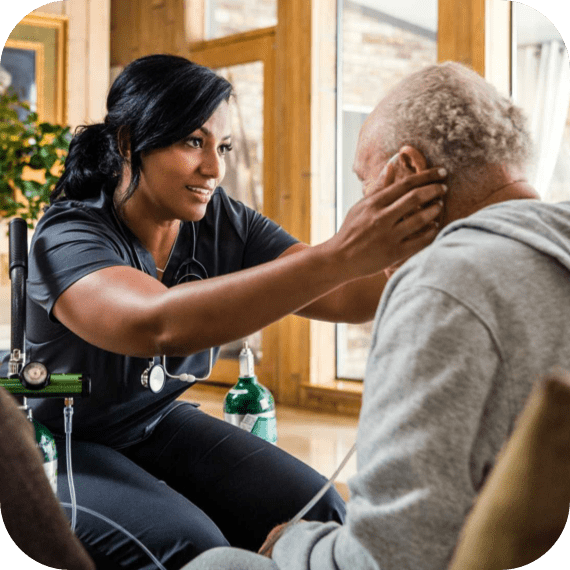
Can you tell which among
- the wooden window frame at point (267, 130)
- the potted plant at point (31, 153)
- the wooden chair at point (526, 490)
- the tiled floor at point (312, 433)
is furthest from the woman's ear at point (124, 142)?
the wooden window frame at point (267, 130)

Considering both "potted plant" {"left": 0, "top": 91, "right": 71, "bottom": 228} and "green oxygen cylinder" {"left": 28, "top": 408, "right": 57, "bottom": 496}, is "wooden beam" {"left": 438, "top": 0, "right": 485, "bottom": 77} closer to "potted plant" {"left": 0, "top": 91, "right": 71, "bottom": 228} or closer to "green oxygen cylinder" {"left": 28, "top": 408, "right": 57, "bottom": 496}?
"potted plant" {"left": 0, "top": 91, "right": 71, "bottom": 228}

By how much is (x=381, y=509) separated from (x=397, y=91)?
16.2 inches

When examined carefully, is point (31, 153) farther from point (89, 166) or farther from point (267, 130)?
point (89, 166)

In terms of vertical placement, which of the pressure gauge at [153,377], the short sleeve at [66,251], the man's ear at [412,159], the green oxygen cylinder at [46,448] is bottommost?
the green oxygen cylinder at [46,448]

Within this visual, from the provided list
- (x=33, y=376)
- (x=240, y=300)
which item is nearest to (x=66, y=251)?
(x=33, y=376)

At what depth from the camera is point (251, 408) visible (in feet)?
5.07

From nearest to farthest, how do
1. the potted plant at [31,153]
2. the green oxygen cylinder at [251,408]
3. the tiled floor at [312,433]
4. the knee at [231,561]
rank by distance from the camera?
the knee at [231,561] < the green oxygen cylinder at [251,408] < the tiled floor at [312,433] < the potted plant at [31,153]

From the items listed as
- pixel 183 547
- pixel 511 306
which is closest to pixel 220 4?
pixel 183 547

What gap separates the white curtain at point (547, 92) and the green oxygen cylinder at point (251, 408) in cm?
155

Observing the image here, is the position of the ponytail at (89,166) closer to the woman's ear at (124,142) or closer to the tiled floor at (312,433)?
the woman's ear at (124,142)

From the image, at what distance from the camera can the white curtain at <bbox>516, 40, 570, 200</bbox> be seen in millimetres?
2672

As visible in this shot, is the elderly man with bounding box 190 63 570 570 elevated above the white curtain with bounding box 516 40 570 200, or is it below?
below

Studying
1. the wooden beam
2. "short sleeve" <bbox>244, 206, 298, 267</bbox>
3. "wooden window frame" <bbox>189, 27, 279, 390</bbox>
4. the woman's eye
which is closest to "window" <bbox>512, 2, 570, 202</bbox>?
Result: the wooden beam

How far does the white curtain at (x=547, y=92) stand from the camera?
2672 millimetres
